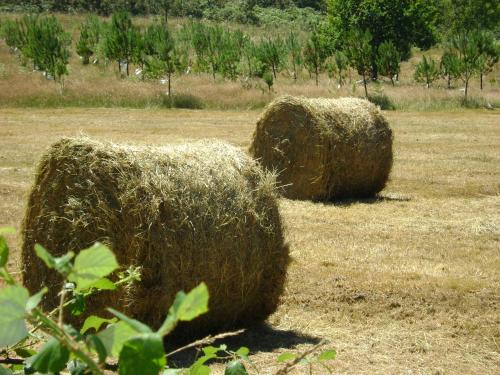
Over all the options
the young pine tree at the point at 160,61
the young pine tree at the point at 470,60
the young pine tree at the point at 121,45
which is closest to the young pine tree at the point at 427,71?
the young pine tree at the point at 470,60

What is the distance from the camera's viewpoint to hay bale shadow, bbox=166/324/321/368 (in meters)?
5.62

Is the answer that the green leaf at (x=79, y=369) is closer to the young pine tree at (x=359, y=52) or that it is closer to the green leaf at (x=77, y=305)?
the green leaf at (x=77, y=305)

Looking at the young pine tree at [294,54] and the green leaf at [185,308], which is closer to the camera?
the green leaf at [185,308]

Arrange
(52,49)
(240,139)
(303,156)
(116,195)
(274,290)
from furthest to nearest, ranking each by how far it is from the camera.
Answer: (52,49), (240,139), (303,156), (274,290), (116,195)

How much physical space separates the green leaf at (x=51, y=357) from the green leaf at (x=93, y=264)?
0.18 feet

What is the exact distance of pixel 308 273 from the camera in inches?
294

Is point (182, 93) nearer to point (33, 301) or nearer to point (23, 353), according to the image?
point (23, 353)

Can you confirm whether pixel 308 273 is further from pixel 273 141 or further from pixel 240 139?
pixel 240 139

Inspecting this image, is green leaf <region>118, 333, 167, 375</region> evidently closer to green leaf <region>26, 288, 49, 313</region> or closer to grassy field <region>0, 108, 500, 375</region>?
green leaf <region>26, 288, 49, 313</region>

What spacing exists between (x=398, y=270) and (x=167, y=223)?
3084mm

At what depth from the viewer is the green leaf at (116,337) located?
601 millimetres

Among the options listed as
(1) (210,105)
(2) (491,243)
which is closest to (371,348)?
(2) (491,243)

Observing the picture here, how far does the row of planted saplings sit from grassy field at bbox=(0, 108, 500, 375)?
0.45 metres

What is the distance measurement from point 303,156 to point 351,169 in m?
0.84
